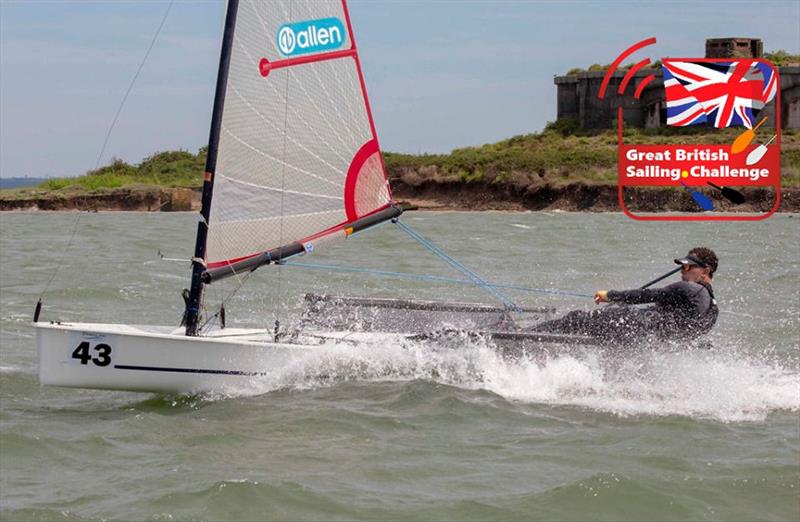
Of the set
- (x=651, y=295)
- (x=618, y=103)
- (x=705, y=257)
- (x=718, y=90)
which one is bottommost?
(x=651, y=295)

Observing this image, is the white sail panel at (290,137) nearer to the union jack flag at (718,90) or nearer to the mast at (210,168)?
the mast at (210,168)

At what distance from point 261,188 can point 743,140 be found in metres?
44.6

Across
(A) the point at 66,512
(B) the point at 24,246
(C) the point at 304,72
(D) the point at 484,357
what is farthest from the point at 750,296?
(B) the point at 24,246

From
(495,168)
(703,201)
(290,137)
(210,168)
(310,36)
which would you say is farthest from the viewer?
(495,168)

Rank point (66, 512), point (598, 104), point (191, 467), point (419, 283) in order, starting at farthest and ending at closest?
point (598, 104), point (419, 283), point (191, 467), point (66, 512)

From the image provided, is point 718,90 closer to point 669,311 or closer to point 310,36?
point 669,311

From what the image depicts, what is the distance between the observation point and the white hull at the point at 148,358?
845 cm

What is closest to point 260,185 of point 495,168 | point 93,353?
point 93,353

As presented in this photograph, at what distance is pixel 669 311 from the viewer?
8.83 m

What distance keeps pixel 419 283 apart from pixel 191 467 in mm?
9748

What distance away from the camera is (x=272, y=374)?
8812mm

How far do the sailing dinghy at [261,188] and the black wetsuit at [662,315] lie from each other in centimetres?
55

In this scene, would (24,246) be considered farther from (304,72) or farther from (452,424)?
(452,424)

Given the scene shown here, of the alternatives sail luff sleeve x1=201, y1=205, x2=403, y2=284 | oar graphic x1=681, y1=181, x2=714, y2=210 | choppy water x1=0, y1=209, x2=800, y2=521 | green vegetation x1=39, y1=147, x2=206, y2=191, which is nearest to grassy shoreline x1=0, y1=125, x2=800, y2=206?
green vegetation x1=39, y1=147, x2=206, y2=191
